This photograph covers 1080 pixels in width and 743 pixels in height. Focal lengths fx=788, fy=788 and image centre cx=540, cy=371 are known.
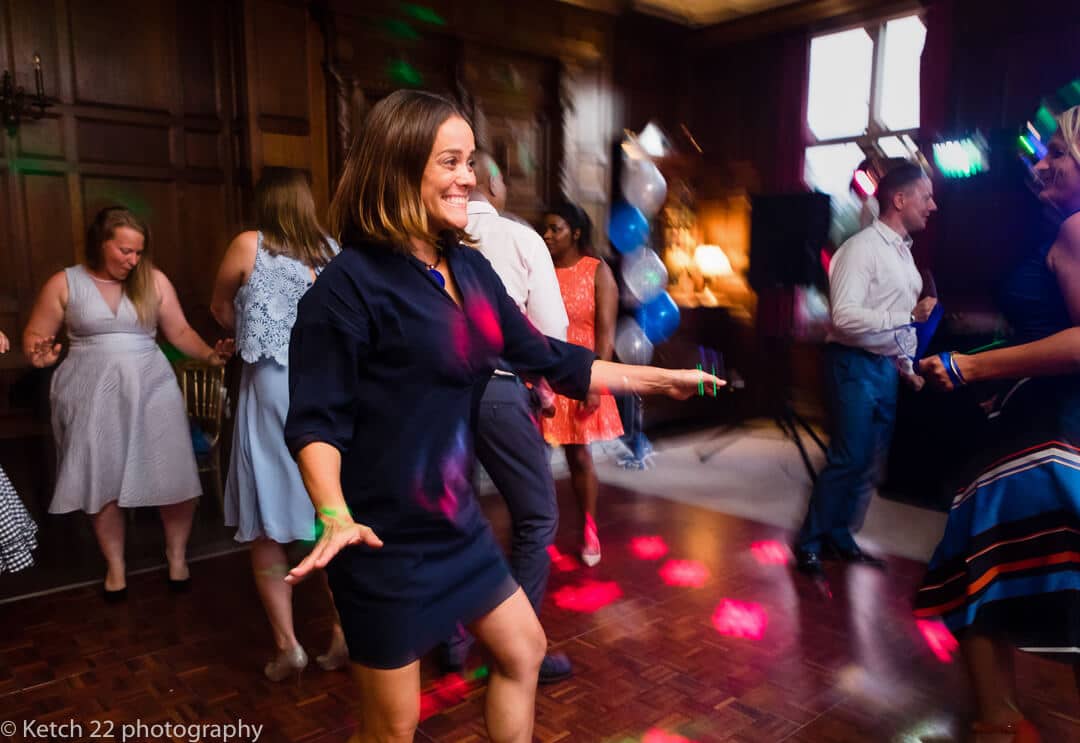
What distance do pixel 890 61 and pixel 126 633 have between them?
634 cm

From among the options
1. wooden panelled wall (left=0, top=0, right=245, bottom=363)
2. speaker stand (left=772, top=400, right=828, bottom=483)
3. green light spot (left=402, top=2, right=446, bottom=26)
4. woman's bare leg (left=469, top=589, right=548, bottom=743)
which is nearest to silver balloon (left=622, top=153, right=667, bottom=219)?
green light spot (left=402, top=2, right=446, bottom=26)

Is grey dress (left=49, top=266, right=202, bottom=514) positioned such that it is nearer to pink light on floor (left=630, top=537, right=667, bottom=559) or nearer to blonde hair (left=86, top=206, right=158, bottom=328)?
blonde hair (left=86, top=206, right=158, bottom=328)

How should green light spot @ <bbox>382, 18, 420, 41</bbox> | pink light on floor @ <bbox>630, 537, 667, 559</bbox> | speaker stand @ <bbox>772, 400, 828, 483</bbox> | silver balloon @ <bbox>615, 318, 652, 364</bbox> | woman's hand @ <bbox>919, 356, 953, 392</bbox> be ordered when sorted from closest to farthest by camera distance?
woman's hand @ <bbox>919, 356, 953, 392</bbox>
pink light on floor @ <bbox>630, 537, 667, 559</bbox>
speaker stand @ <bbox>772, 400, 828, 483</bbox>
green light spot @ <bbox>382, 18, 420, 41</bbox>
silver balloon @ <bbox>615, 318, 652, 364</bbox>

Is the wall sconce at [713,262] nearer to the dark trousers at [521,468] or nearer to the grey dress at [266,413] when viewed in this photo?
the dark trousers at [521,468]

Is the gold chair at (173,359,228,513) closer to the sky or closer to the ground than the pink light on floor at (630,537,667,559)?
closer to the sky

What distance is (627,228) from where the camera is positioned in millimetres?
5977

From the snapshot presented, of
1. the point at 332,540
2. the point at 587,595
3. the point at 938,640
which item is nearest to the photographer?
the point at 332,540

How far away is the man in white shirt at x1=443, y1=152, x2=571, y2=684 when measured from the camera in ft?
6.61

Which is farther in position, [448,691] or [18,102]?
[18,102]

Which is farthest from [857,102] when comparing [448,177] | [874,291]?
[448,177]

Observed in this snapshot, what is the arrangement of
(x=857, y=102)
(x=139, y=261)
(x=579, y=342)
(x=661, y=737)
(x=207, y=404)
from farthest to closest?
1. (x=857, y=102)
2. (x=207, y=404)
3. (x=579, y=342)
4. (x=139, y=261)
5. (x=661, y=737)

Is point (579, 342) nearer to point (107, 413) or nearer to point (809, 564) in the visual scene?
point (809, 564)

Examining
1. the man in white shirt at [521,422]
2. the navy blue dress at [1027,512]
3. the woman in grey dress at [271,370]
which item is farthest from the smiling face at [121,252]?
the navy blue dress at [1027,512]

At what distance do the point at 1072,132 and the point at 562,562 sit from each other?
7.36 ft
